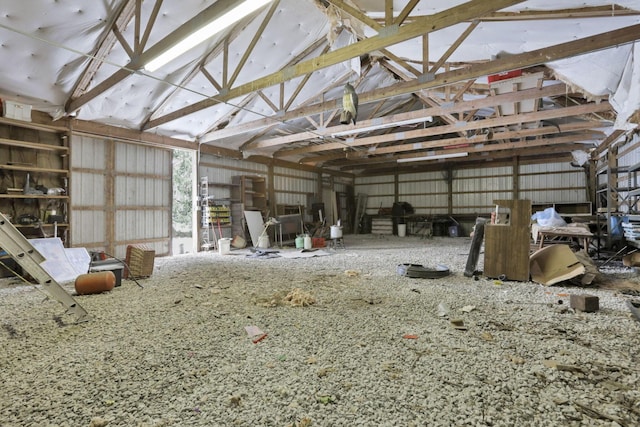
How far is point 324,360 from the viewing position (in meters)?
2.15

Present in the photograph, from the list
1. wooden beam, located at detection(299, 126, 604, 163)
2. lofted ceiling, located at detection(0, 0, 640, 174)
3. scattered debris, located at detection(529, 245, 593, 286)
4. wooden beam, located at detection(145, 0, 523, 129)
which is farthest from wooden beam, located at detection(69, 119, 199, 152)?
scattered debris, located at detection(529, 245, 593, 286)

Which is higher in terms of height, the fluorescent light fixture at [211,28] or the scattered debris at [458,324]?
the fluorescent light fixture at [211,28]

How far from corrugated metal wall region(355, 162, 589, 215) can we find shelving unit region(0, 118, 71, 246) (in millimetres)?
12532

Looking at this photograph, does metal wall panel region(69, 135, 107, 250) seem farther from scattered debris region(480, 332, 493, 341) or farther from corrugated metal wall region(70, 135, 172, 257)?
scattered debris region(480, 332, 493, 341)

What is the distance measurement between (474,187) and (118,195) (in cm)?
1331

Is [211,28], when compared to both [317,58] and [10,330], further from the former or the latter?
[10,330]

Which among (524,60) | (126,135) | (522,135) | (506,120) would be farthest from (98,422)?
(522,135)

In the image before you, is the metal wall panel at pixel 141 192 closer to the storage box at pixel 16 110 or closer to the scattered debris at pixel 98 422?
the storage box at pixel 16 110

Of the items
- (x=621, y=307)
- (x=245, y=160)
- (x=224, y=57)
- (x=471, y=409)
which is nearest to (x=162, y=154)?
(x=245, y=160)

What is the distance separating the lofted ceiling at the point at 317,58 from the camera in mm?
3604

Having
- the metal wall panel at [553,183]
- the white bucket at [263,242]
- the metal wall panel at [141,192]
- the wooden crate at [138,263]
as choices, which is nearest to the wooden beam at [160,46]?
the metal wall panel at [141,192]

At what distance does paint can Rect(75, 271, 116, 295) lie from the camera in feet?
13.0

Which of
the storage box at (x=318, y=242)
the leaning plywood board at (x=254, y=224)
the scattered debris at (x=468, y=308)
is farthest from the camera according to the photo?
the leaning plywood board at (x=254, y=224)

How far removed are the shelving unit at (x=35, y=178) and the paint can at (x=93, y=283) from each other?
2448 mm
